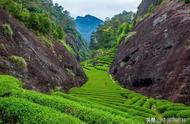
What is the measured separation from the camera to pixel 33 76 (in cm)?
5469

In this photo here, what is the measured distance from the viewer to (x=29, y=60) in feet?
186

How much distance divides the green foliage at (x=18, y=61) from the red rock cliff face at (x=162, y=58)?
21118mm

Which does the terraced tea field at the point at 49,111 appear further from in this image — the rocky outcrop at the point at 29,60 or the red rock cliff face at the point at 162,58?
the red rock cliff face at the point at 162,58

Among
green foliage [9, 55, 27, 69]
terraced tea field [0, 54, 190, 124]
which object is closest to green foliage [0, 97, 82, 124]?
terraced tea field [0, 54, 190, 124]

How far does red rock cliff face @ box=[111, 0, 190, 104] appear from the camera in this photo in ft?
207

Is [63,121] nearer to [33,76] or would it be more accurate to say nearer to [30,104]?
[30,104]

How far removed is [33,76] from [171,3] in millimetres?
45230

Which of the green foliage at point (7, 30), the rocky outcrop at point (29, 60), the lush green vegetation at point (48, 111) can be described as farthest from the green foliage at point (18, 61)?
the lush green vegetation at point (48, 111)

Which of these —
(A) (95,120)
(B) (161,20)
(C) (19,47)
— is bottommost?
(A) (95,120)

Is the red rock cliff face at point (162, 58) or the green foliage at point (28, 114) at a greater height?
the red rock cliff face at point (162, 58)

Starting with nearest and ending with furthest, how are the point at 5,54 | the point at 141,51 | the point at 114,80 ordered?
the point at 5,54
the point at 141,51
the point at 114,80

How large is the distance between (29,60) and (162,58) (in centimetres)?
2529

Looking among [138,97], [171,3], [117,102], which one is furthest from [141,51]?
[117,102]

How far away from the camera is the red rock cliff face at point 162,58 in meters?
63.1
